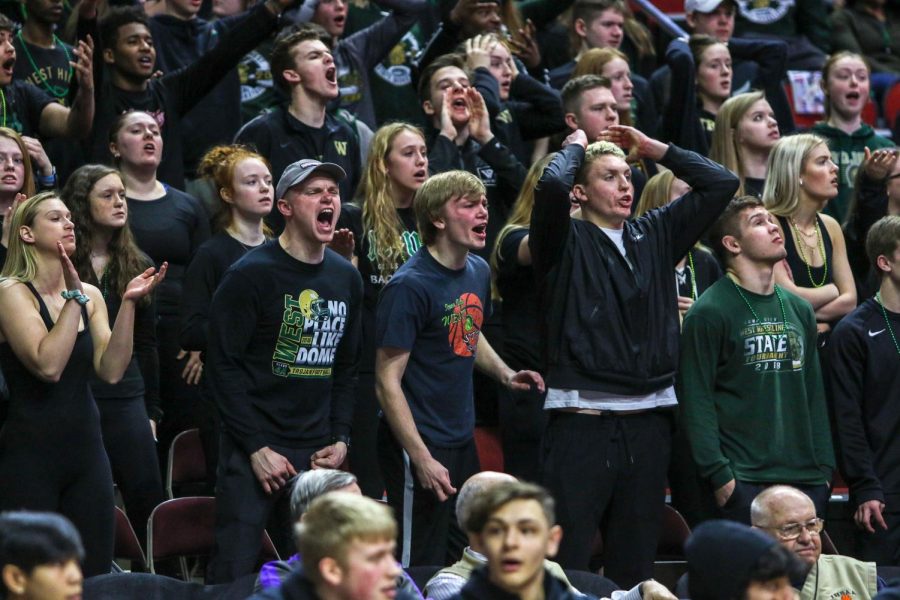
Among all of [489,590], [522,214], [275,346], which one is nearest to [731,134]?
[522,214]

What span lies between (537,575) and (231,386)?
189cm

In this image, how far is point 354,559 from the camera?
12.5 ft

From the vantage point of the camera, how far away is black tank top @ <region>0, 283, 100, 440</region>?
5527mm

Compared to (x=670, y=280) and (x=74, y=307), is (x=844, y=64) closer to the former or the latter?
(x=670, y=280)

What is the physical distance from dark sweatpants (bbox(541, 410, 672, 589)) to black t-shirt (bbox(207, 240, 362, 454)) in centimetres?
87

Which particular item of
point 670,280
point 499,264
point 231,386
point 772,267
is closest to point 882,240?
point 772,267

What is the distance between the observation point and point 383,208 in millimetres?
6809

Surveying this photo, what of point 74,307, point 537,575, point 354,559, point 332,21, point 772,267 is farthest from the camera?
point 332,21

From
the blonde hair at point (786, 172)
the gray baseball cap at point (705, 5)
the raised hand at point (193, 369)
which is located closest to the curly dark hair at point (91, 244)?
the raised hand at point (193, 369)

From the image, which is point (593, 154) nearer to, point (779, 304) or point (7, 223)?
point (779, 304)

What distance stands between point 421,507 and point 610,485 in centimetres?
72

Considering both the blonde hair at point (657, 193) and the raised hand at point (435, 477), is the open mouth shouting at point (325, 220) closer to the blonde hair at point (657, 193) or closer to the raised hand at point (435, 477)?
the raised hand at point (435, 477)

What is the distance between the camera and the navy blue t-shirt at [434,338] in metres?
5.85

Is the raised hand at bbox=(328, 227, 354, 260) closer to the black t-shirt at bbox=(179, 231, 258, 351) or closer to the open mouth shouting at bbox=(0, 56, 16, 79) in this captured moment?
the black t-shirt at bbox=(179, 231, 258, 351)
